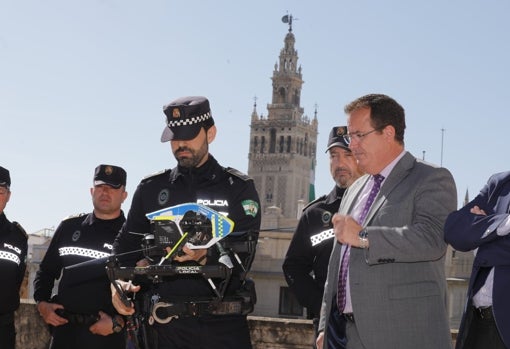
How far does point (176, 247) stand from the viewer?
4727 millimetres

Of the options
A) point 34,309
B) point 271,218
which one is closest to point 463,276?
point 271,218

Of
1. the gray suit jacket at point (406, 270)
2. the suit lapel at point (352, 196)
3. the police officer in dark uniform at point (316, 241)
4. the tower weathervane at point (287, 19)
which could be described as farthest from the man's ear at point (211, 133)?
the tower weathervane at point (287, 19)

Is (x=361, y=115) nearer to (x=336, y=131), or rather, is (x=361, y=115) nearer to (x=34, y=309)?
(x=336, y=131)

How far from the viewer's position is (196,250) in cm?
483

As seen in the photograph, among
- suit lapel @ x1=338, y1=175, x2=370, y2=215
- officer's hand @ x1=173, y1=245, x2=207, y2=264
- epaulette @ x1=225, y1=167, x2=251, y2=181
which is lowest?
officer's hand @ x1=173, y1=245, x2=207, y2=264

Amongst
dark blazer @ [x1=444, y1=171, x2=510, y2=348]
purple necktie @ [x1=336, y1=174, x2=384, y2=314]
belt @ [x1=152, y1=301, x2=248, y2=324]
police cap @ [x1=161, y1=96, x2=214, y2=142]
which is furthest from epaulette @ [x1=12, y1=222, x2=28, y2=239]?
dark blazer @ [x1=444, y1=171, x2=510, y2=348]

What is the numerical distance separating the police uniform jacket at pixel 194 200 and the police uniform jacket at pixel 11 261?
81.9 inches

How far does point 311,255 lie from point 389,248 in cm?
198

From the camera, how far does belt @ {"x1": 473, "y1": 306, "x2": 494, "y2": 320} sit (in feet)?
14.6

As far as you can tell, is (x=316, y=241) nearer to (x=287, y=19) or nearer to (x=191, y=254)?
(x=191, y=254)

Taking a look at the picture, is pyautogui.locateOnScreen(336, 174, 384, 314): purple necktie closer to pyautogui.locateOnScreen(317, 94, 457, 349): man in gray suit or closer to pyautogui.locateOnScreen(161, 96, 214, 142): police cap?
pyautogui.locateOnScreen(317, 94, 457, 349): man in gray suit

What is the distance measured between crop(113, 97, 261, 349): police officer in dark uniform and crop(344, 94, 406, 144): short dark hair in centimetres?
96

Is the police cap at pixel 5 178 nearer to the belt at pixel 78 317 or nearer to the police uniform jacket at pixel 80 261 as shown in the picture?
the police uniform jacket at pixel 80 261

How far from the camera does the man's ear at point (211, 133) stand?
18.3ft
